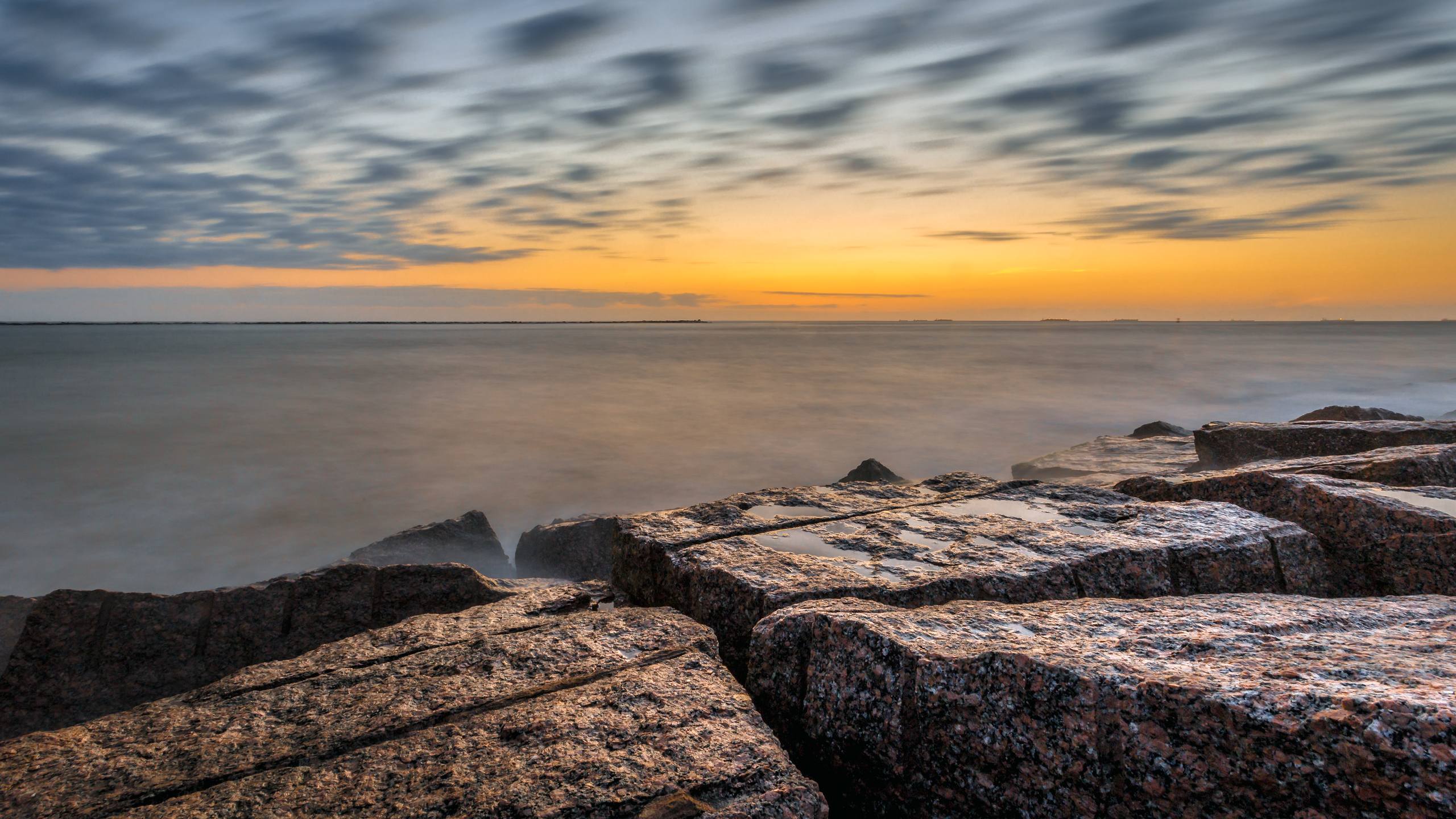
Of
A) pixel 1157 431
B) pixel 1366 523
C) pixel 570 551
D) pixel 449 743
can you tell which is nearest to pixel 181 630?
pixel 449 743

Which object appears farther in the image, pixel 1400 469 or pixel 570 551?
pixel 570 551

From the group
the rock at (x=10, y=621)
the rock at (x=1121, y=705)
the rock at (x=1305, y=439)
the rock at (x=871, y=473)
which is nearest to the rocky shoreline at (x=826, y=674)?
the rock at (x=1121, y=705)

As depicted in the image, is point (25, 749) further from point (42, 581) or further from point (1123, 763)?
point (42, 581)

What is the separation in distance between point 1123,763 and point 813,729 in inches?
36.1

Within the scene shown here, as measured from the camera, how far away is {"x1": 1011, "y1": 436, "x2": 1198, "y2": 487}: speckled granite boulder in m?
9.48

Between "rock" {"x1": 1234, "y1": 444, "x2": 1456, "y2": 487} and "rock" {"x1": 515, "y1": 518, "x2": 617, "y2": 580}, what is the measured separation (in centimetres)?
570

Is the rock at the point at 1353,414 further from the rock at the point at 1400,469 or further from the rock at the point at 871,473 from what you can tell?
the rock at the point at 1400,469

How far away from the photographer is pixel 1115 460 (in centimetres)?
1065

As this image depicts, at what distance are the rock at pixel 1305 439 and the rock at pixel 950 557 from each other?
3.23 metres

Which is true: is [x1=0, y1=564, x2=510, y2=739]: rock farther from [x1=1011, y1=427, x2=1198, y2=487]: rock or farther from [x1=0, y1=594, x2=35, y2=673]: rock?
[x1=1011, y1=427, x2=1198, y2=487]: rock

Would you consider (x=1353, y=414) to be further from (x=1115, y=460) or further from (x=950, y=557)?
(x=950, y=557)

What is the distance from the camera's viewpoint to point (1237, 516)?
145 inches

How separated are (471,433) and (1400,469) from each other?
21324 millimetres

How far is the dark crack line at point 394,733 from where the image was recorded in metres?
2.04
